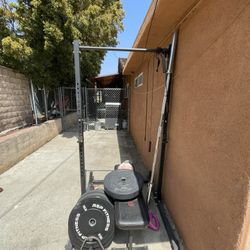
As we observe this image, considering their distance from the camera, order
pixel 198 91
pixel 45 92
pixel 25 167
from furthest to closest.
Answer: pixel 45 92
pixel 25 167
pixel 198 91

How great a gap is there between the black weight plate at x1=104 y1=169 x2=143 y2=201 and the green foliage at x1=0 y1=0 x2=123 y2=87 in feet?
16.4

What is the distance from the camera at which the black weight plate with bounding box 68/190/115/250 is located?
174cm

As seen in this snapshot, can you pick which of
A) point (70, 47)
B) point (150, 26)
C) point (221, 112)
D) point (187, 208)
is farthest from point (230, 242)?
point (70, 47)

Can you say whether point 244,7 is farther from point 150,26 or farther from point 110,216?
point 110,216

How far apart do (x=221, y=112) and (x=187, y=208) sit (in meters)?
1.19

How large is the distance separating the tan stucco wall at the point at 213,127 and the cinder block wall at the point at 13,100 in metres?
4.55

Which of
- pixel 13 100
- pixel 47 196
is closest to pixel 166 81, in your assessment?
pixel 47 196

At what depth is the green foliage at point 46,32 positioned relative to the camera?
517 cm

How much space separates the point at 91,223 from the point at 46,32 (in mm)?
5644

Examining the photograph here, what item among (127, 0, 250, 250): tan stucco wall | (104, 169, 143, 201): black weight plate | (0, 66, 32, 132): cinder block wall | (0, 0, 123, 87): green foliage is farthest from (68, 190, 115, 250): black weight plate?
(0, 0, 123, 87): green foliage

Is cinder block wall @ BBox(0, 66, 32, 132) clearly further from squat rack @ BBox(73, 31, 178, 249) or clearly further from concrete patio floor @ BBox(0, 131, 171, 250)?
squat rack @ BBox(73, 31, 178, 249)

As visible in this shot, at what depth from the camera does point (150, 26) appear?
7.53 ft

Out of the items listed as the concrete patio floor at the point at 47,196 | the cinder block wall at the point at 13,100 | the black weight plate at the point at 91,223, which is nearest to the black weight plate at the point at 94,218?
the black weight plate at the point at 91,223

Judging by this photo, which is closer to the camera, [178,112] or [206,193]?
[206,193]
